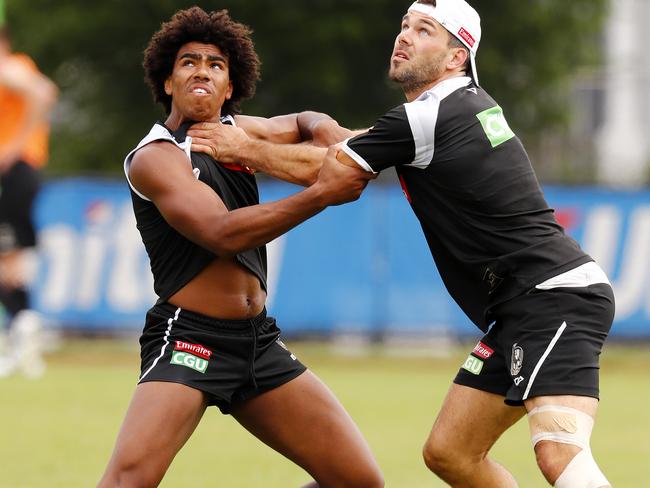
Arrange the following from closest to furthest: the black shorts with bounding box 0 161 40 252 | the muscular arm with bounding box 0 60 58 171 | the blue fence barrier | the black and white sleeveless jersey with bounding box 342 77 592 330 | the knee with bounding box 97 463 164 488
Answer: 1. the knee with bounding box 97 463 164 488
2. the black and white sleeveless jersey with bounding box 342 77 592 330
3. the muscular arm with bounding box 0 60 58 171
4. the black shorts with bounding box 0 161 40 252
5. the blue fence barrier

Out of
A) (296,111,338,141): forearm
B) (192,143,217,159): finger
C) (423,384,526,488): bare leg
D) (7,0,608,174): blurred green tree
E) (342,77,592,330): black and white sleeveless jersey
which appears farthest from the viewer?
(7,0,608,174): blurred green tree

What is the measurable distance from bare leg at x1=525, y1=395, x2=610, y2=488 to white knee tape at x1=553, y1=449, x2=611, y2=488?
0.02m

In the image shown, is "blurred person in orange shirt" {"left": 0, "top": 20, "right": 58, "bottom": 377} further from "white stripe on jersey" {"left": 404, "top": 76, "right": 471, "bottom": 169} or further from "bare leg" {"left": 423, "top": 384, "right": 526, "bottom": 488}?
"white stripe on jersey" {"left": 404, "top": 76, "right": 471, "bottom": 169}

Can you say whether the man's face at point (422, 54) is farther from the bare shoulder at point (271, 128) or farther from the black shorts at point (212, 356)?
the black shorts at point (212, 356)

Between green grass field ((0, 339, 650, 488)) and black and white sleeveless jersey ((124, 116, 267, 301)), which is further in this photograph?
green grass field ((0, 339, 650, 488))

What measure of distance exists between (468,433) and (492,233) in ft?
3.31

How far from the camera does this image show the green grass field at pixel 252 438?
9.75 meters

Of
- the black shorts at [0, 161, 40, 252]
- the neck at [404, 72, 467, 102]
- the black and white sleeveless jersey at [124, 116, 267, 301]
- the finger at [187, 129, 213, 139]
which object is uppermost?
the neck at [404, 72, 467, 102]

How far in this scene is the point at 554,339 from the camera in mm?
6477

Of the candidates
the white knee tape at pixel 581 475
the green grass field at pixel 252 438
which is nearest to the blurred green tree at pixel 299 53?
the green grass field at pixel 252 438

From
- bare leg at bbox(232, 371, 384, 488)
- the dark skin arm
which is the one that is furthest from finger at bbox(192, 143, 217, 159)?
bare leg at bbox(232, 371, 384, 488)

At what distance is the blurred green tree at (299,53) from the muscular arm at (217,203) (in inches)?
808

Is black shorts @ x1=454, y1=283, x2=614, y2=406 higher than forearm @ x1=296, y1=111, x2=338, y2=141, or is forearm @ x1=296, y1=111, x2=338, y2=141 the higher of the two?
forearm @ x1=296, y1=111, x2=338, y2=141

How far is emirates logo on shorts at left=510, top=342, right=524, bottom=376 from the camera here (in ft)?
21.4
